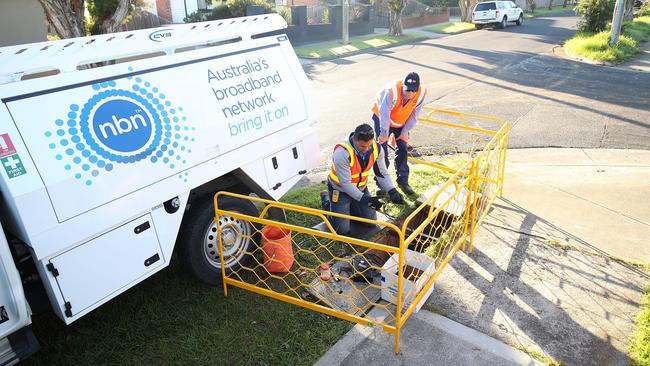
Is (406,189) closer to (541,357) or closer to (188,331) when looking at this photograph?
(541,357)

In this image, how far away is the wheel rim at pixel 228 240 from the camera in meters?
4.74

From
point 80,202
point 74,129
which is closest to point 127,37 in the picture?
point 74,129

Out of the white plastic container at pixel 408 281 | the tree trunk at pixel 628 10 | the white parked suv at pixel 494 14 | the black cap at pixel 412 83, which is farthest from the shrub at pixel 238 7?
the white plastic container at pixel 408 281

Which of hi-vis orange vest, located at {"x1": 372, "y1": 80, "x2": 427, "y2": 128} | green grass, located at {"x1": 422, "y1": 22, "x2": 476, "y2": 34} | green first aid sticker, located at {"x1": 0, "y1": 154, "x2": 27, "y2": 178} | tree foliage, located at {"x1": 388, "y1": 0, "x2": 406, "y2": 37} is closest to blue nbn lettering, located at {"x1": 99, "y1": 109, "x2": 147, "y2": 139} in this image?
green first aid sticker, located at {"x1": 0, "y1": 154, "x2": 27, "y2": 178}

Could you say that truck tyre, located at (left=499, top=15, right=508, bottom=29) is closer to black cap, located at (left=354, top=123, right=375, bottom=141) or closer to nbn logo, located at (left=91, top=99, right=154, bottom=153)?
black cap, located at (left=354, top=123, right=375, bottom=141)

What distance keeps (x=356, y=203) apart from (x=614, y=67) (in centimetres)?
1588

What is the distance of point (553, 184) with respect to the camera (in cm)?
721

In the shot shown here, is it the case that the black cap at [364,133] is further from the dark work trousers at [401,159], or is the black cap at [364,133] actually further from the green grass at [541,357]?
the green grass at [541,357]

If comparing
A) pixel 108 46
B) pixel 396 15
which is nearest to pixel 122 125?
pixel 108 46

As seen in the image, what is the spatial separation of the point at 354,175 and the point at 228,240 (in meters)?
1.63

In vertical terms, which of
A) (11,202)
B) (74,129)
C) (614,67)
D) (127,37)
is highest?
(127,37)

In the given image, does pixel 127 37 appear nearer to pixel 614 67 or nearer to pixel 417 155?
pixel 417 155

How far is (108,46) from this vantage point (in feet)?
13.3

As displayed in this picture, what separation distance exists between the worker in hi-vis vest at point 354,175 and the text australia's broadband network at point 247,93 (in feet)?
2.78
